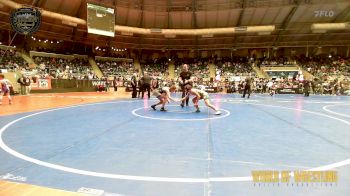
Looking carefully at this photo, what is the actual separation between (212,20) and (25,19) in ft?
93.4

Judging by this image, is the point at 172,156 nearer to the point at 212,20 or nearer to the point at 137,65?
the point at 212,20

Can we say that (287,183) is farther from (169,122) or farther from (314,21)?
(314,21)

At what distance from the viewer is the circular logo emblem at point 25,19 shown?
44.8ft

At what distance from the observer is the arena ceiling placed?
33231mm

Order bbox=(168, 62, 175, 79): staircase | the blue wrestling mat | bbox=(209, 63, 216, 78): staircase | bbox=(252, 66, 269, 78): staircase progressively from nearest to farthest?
the blue wrestling mat → bbox=(252, 66, 269, 78): staircase → bbox=(209, 63, 216, 78): staircase → bbox=(168, 62, 175, 79): staircase

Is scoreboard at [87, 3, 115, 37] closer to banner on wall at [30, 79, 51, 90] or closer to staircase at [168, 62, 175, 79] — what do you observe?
banner on wall at [30, 79, 51, 90]

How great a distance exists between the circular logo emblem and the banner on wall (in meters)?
9.67

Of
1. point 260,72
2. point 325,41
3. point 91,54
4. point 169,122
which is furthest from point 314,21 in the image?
point 169,122

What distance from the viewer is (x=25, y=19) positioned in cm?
1439

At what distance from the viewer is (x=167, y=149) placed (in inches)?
194

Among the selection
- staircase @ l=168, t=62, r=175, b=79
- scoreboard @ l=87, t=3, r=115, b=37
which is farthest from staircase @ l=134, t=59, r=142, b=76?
scoreboard @ l=87, t=3, r=115, b=37
